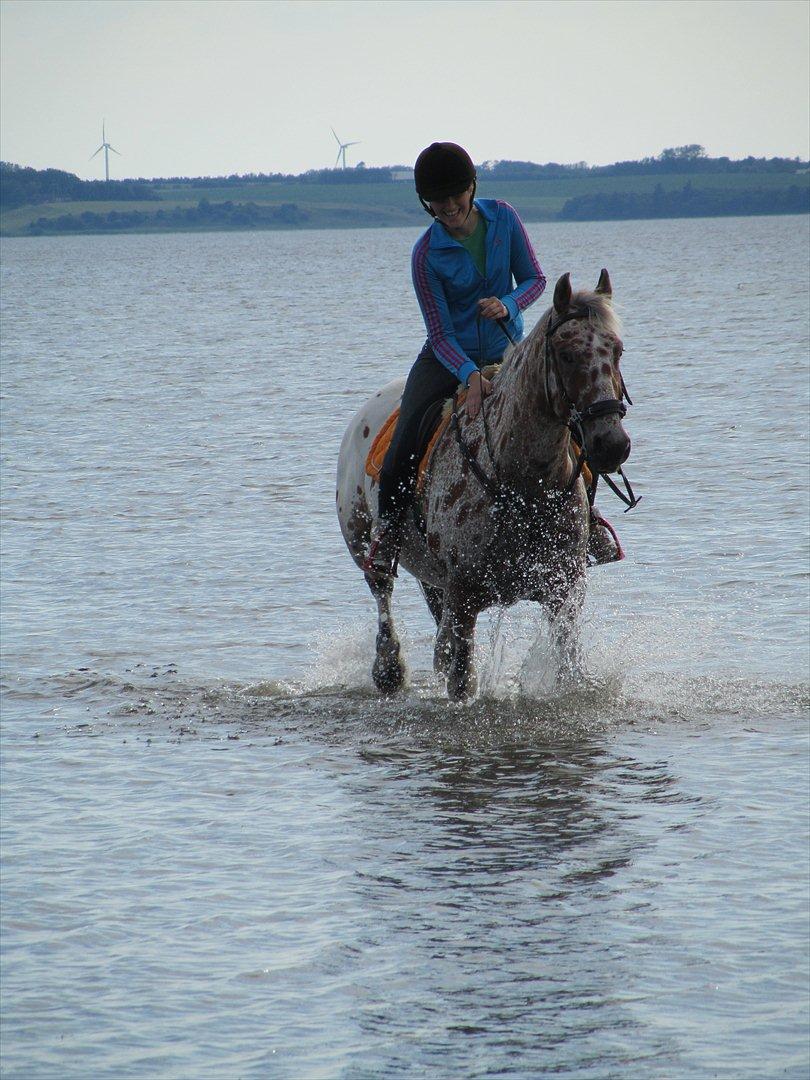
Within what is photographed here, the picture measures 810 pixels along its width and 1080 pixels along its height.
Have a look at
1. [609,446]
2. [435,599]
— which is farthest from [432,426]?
[609,446]

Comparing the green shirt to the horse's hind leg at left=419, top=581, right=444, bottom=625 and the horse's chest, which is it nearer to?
the horse's chest

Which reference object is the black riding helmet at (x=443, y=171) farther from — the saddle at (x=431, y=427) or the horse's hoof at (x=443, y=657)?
the horse's hoof at (x=443, y=657)

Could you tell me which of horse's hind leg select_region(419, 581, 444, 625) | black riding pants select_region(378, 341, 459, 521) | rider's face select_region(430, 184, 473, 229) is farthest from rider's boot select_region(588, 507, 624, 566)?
rider's face select_region(430, 184, 473, 229)

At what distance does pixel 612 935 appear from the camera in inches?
238

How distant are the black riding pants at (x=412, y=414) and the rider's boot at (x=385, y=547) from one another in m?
0.23

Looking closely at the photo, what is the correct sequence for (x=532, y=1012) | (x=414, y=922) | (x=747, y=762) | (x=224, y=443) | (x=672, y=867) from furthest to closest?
(x=224, y=443) → (x=747, y=762) → (x=672, y=867) → (x=414, y=922) → (x=532, y=1012)

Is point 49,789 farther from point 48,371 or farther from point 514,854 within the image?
point 48,371

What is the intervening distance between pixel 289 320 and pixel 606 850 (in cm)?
5874

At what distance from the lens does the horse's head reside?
7.47 metres

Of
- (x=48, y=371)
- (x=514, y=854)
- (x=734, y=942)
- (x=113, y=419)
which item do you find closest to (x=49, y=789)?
(x=514, y=854)

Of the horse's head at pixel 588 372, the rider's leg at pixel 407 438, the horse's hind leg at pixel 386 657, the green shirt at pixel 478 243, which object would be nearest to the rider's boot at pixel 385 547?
the rider's leg at pixel 407 438

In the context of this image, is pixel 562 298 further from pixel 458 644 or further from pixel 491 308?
pixel 458 644

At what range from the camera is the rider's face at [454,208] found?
28.4 ft

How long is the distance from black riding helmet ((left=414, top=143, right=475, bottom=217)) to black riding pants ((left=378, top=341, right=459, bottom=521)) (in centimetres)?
99
